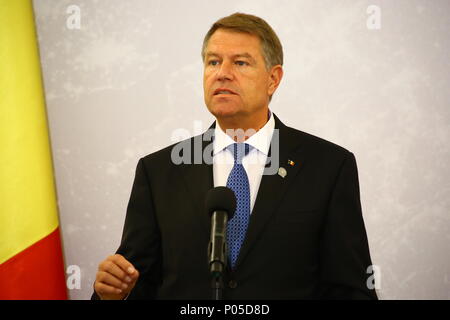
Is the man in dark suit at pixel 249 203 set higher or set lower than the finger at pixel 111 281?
higher

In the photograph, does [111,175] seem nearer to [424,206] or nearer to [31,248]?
[31,248]

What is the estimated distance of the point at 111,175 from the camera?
111 inches

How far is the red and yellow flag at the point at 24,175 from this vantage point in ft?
8.04

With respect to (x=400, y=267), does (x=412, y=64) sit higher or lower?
higher

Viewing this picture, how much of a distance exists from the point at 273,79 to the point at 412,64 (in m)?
1.00

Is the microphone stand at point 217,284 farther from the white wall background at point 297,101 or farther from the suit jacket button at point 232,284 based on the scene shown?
the white wall background at point 297,101

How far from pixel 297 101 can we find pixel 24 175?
1.52 metres

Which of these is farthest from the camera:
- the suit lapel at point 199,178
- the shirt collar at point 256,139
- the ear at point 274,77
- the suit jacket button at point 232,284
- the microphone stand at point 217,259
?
the ear at point 274,77

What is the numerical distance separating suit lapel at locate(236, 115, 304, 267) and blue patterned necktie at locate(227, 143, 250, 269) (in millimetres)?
50

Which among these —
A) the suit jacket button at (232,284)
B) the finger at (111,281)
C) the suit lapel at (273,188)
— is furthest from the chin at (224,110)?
the finger at (111,281)

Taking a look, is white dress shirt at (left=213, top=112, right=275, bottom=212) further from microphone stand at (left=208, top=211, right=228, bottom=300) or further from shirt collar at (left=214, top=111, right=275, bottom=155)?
microphone stand at (left=208, top=211, right=228, bottom=300)

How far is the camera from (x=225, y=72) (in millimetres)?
1968
